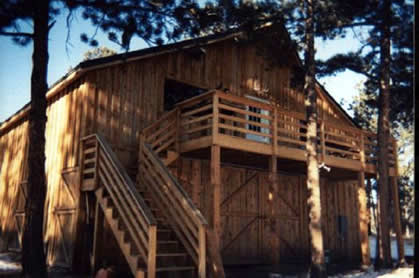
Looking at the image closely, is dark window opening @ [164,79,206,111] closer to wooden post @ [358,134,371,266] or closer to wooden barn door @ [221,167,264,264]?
wooden barn door @ [221,167,264,264]

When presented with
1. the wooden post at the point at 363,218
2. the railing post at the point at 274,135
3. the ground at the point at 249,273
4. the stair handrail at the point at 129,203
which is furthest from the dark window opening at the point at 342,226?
the stair handrail at the point at 129,203

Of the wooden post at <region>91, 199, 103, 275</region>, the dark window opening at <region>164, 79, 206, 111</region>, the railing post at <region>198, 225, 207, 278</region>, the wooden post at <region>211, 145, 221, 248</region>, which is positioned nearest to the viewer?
the railing post at <region>198, 225, 207, 278</region>

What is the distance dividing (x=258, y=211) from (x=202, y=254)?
24.3ft

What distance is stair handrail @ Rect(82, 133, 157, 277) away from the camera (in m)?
9.15

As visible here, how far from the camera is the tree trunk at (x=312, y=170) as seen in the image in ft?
38.4

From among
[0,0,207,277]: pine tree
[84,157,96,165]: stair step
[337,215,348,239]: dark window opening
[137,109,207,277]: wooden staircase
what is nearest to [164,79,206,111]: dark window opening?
[137,109,207,277]: wooden staircase

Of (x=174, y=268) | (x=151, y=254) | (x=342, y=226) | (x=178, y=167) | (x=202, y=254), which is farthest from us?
(x=342, y=226)

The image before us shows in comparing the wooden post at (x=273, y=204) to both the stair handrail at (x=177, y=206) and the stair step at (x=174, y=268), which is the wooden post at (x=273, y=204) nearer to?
the stair handrail at (x=177, y=206)

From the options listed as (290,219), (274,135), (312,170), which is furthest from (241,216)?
(312,170)

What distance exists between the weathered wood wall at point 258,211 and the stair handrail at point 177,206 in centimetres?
258

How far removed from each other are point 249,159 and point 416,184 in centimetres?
1232

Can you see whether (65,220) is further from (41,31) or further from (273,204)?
(273,204)

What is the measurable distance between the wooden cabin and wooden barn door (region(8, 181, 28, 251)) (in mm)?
73

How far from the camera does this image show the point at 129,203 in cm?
1007
